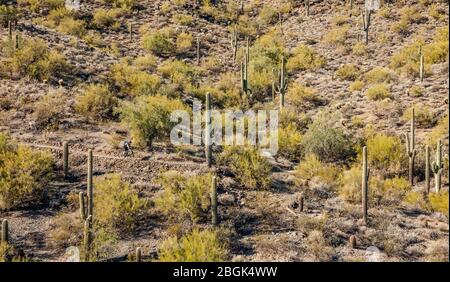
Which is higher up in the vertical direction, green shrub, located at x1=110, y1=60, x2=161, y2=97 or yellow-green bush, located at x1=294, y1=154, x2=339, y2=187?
green shrub, located at x1=110, y1=60, x2=161, y2=97

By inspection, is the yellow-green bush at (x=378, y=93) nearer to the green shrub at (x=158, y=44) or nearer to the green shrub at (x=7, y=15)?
the green shrub at (x=158, y=44)

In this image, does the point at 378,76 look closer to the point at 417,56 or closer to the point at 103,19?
the point at 417,56

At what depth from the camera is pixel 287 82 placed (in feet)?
70.7

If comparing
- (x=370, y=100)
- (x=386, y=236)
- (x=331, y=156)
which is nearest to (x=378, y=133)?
(x=331, y=156)

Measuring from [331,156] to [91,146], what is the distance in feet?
25.0

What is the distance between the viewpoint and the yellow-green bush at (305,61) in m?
23.2

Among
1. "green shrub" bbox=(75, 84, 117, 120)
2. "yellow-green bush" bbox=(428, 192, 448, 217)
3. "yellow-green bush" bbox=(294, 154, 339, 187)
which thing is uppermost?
"green shrub" bbox=(75, 84, 117, 120)

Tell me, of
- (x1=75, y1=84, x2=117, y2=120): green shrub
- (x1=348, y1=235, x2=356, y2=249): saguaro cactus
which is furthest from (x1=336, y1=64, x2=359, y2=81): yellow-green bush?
(x1=348, y1=235, x2=356, y2=249): saguaro cactus

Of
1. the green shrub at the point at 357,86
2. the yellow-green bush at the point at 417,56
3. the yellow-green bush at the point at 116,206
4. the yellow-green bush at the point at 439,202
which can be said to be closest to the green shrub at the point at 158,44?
the green shrub at the point at 357,86

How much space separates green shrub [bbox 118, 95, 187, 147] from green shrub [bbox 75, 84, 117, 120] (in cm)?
99

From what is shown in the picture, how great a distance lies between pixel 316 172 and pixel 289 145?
6.33 ft

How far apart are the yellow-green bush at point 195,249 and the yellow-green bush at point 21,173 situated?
3.99 metres

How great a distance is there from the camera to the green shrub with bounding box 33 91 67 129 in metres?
15.2

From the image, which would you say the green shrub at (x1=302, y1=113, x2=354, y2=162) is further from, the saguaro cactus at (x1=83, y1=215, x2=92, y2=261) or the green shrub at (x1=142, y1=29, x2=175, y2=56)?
the green shrub at (x1=142, y1=29, x2=175, y2=56)
